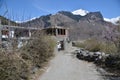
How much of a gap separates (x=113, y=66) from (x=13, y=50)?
10.3 metres

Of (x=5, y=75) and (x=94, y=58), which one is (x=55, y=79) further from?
(x=94, y=58)

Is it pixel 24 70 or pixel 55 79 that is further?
pixel 55 79

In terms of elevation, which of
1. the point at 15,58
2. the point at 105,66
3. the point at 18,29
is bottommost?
the point at 105,66

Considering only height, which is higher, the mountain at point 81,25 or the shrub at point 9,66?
the mountain at point 81,25

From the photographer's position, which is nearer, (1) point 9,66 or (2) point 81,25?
(1) point 9,66

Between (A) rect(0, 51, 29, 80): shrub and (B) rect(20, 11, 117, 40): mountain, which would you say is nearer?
(A) rect(0, 51, 29, 80): shrub

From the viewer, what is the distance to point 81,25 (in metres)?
92.1

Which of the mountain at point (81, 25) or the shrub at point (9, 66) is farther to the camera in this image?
the mountain at point (81, 25)

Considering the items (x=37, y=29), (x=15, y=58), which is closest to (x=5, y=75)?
(x=15, y=58)

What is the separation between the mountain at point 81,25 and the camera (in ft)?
78.0

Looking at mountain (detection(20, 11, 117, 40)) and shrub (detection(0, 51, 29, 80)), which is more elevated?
mountain (detection(20, 11, 117, 40))

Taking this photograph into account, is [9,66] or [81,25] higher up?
[81,25]

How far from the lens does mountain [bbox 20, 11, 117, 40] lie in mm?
23766

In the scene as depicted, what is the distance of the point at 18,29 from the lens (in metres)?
14.0
